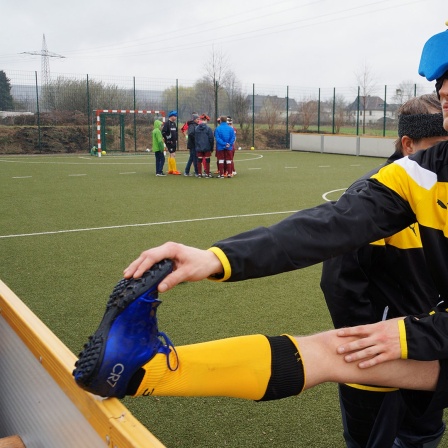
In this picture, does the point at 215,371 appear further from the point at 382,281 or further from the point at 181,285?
the point at 181,285

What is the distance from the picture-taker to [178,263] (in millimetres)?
1662

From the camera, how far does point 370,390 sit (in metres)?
2.43

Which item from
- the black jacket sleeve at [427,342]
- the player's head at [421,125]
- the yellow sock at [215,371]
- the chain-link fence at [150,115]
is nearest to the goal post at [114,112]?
the chain-link fence at [150,115]

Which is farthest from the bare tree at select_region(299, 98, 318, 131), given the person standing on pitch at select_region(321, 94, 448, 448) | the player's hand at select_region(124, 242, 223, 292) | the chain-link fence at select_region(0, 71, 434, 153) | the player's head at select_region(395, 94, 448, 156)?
the player's hand at select_region(124, 242, 223, 292)

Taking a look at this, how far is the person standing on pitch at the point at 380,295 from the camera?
2.35m

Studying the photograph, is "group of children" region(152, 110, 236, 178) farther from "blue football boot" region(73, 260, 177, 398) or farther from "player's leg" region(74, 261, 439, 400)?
"blue football boot" region(73, 260, 177, 398)

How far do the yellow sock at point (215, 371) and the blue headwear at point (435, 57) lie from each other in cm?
98

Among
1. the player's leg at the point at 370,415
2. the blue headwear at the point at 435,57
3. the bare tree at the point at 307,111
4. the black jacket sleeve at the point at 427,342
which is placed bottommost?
the player's leg at the point at 370,415

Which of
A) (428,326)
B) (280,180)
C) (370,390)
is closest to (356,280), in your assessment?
(370,390)

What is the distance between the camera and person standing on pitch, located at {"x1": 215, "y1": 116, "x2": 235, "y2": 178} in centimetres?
1684

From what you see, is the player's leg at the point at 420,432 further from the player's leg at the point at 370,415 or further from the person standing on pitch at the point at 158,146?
the person standing on pitch at the point at 158,146

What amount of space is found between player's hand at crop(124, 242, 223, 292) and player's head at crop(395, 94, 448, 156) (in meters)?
1.38

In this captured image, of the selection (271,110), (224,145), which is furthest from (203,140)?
(271,110)

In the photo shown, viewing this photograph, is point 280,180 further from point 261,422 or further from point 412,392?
point 412,392
